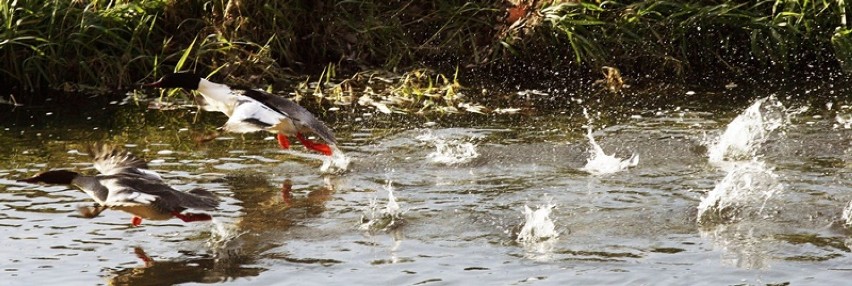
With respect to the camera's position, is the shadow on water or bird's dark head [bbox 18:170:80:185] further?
bird's dark head [bbox 18:170:80:185]

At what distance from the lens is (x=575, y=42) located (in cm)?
929

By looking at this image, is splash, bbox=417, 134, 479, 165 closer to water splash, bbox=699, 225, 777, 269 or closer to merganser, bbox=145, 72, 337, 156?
merganser, bbox=145, 72, 337, 156

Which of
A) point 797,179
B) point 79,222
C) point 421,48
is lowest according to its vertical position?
point 79,222

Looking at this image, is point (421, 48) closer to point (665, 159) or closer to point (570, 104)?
point (570, 104)

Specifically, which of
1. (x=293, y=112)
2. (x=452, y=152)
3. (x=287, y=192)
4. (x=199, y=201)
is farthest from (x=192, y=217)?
(x=452, y=152)

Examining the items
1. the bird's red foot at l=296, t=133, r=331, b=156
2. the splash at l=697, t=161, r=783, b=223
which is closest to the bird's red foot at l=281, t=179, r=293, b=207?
the bird's red foot at l=296, t=133, r=331, b=156

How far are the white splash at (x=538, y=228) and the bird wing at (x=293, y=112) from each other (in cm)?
156

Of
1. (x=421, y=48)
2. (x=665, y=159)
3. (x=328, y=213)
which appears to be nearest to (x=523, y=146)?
(x=665, y=159)

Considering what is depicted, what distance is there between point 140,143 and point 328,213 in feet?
7.35

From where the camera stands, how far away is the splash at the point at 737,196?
20.0 feet

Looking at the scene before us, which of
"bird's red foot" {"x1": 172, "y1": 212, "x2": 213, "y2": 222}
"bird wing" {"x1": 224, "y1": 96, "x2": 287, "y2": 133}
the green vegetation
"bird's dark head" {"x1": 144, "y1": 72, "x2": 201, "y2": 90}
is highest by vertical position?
the green vegetation

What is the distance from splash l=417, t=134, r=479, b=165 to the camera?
7.47 meters

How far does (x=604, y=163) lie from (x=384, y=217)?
1423 mm

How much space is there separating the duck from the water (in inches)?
5.4
